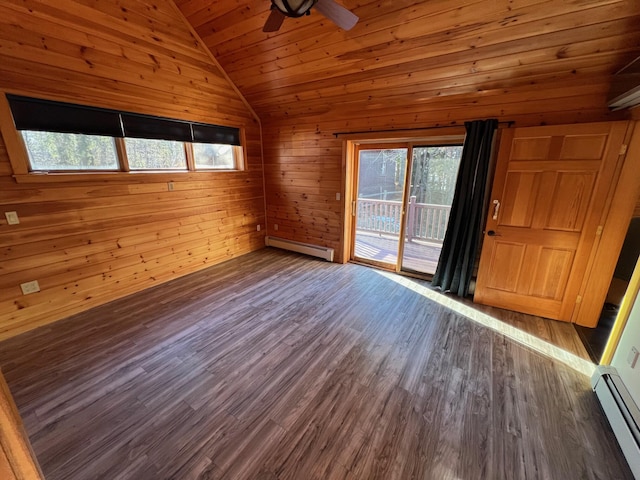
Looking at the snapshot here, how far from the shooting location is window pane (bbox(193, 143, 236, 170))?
3945mm

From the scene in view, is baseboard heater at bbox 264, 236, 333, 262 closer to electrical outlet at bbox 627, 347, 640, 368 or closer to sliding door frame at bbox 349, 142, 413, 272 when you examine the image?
sliding door frame at bbox 349, 142, 413, 272

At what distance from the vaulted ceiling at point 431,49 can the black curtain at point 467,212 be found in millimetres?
416

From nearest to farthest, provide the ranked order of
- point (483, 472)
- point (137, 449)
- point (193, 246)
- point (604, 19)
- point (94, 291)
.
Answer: point (483, 472), point (137, 449), point (604, 19), point (94, 291), point (193, 246)

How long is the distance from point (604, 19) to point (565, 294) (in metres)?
2.37

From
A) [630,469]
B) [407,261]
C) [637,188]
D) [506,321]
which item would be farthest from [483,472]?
[407,261]

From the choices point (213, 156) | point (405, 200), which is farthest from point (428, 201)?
point (213, 156)

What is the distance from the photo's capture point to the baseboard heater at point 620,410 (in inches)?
56.9

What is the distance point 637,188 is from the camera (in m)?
2.31

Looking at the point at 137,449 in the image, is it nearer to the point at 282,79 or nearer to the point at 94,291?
the point at 94,291

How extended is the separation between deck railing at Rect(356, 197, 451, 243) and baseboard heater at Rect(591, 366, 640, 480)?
7.91 ft

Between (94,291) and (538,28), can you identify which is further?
(94,291)

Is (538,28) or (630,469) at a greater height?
(538,28)

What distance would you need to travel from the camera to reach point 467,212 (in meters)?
3.12

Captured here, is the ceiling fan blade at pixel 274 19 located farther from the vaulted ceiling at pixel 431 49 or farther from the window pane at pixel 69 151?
the window pane at pixel 69 151
